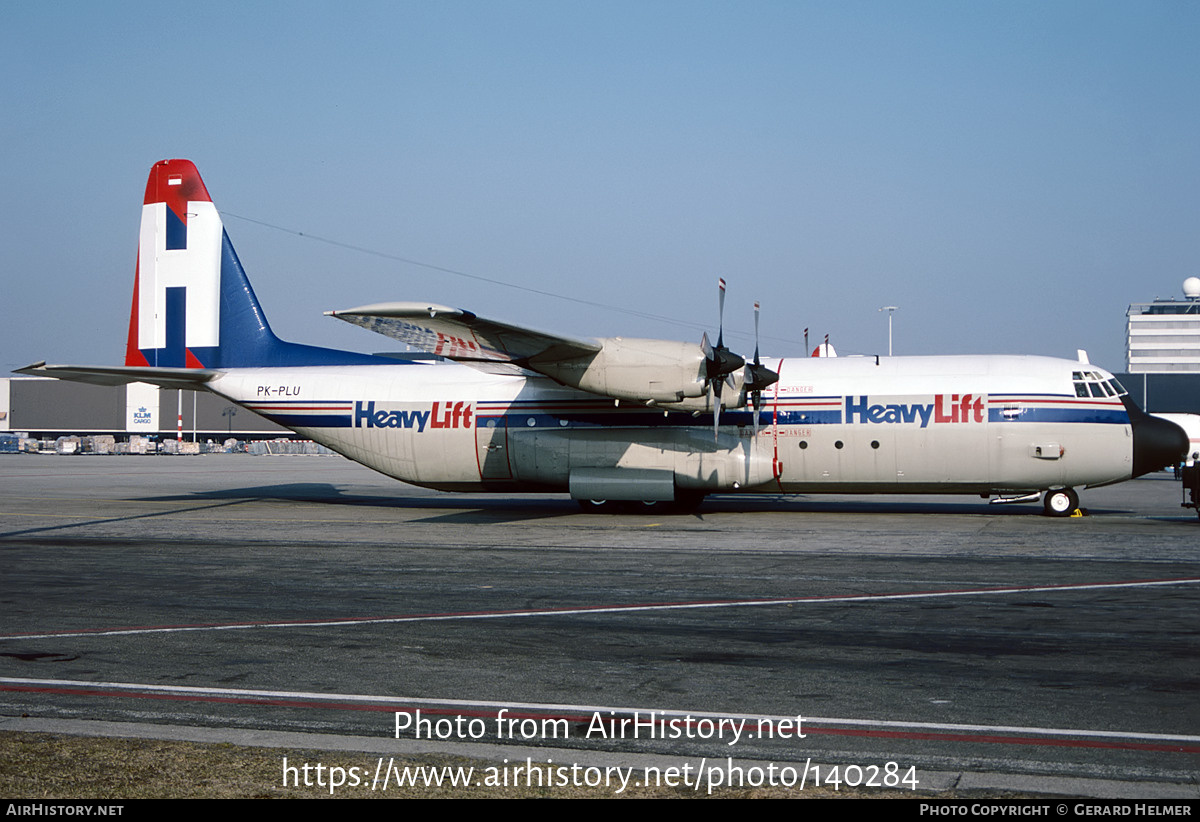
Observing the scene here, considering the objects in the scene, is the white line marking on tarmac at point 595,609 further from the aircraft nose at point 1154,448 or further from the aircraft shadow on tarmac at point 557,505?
the aircraft shadow on tarmac at point 557,505

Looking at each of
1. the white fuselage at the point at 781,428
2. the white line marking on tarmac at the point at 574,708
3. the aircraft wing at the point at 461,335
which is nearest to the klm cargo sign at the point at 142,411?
the white fuselage at the point at 781,428

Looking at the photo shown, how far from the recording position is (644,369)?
2314 cm

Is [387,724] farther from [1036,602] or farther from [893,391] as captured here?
[893,391]

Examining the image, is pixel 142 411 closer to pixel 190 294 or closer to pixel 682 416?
pixel 190 294

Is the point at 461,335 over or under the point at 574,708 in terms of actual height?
over

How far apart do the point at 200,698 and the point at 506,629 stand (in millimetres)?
3668

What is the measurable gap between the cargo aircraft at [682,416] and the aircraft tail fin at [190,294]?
68 cm

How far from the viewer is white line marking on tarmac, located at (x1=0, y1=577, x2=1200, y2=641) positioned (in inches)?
431

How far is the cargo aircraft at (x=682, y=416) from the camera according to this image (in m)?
23.4

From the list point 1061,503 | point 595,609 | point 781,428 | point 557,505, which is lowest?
point 557,505

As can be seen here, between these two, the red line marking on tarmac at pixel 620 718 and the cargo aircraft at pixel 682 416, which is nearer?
the red line marking on tarmac at pixel 620 718

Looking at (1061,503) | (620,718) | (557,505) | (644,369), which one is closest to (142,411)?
(557,505)

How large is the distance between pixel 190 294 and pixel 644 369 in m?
15.3

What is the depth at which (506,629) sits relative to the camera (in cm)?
1102
